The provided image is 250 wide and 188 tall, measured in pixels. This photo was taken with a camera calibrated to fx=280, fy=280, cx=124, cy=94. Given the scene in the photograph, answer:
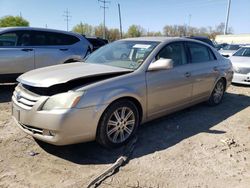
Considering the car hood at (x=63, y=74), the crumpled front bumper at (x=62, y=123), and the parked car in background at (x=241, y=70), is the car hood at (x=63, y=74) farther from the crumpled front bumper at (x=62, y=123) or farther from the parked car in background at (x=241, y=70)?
the parked car in background at (x=241, y=70)

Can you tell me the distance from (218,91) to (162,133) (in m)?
2.45

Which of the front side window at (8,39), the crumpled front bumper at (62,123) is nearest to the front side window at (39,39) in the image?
the front side window at (8,39)

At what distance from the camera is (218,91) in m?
6.38

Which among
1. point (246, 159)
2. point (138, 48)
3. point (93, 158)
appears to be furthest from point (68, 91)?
point (246, 159)

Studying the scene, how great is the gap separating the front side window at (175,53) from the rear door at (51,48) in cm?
386

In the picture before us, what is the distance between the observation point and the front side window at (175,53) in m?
4.66

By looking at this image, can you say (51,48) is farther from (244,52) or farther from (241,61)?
(244,52)

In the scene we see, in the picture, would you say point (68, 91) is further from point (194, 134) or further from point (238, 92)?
point (238, 92)

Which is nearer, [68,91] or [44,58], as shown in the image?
[68,91]

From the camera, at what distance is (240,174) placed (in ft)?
11.1

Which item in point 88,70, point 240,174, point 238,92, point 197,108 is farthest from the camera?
point 238,92

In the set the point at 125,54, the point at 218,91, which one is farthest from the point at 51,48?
the point at 218,91

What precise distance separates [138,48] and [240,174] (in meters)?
2.45

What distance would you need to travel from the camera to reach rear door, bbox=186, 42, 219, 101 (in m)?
5.32
